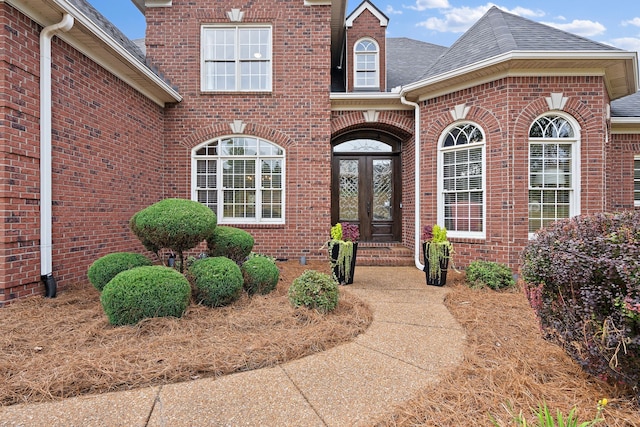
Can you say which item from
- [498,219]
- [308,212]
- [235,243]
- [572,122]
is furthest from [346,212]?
[572,122]

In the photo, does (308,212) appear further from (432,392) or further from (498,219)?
(432,392)

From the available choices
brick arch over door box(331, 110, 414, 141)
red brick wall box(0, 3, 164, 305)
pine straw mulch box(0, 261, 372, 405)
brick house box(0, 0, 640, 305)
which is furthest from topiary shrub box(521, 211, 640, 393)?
brick arch over door box(331, 110, 414, 141)

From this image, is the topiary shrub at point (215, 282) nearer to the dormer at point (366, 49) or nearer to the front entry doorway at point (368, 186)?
the front entry doorway at point (368, 186)

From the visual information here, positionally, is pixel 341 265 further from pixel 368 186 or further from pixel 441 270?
pixel 368 186

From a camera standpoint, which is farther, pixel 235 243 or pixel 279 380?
pixel 235 243

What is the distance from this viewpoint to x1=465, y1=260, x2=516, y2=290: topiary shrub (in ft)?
16.5

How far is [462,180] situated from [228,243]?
4574 millimetres

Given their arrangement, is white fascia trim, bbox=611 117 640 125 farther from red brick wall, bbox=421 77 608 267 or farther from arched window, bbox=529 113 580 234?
arched window, bbox=529 113 580 234

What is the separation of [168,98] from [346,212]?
489cm

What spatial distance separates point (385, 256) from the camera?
7.35 metres

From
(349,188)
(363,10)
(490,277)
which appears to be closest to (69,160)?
(349,188)

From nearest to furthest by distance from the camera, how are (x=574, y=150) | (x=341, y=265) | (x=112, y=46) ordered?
1. (x=112, y=46)
2. (x=341, y=265)
3. (x=574, y=150)

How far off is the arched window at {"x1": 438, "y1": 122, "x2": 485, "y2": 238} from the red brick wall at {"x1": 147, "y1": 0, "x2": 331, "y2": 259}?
96.1 inches

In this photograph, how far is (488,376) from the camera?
2275 millimetres
